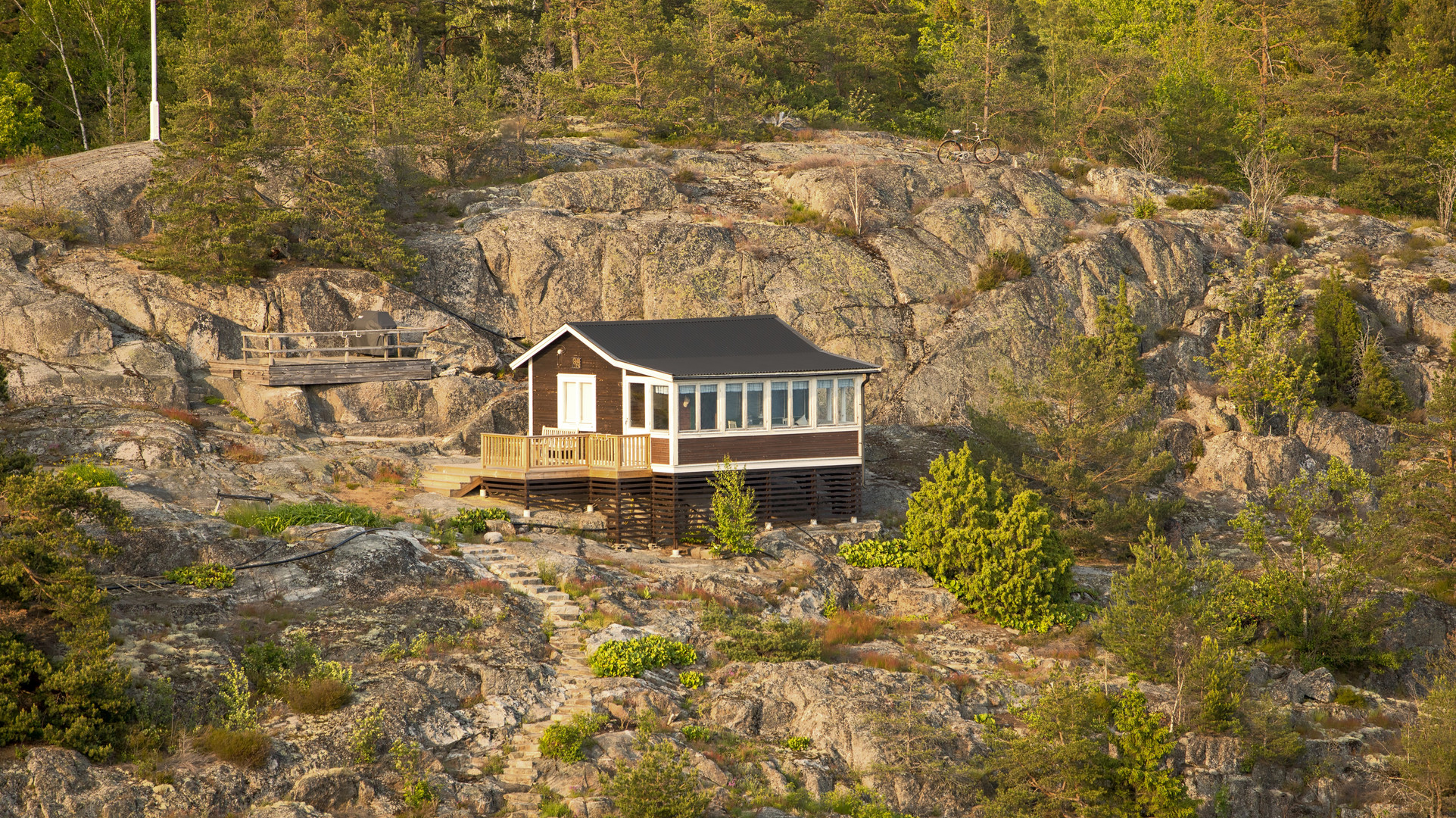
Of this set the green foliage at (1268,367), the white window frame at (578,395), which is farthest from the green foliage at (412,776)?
the green foliage at (1268,367)

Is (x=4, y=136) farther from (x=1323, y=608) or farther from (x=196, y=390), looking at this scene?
(x=1323, y=608)

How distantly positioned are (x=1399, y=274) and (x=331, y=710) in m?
44.4

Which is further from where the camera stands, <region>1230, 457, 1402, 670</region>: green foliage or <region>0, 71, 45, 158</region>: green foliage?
<region>0, 71, 45, 158</region>: green foliage

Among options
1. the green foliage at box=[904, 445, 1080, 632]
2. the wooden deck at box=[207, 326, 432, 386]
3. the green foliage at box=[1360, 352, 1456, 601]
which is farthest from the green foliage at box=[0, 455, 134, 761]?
the green foliage at box=[1360, 352, 1456, 601]

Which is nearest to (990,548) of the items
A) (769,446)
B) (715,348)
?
(769,446)

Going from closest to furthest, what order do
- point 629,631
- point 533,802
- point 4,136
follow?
point 533,802
point 629,631
point 4,136

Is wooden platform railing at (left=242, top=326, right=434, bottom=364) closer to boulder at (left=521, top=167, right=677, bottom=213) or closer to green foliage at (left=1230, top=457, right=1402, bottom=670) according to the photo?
boulder at (left=521, top=167, right=677, bottom=213)

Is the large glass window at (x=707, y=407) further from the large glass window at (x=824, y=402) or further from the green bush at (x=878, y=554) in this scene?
the green bush at (x=878, y=554)

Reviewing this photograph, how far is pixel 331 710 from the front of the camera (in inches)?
880

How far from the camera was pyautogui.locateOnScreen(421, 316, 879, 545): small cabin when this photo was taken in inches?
1293

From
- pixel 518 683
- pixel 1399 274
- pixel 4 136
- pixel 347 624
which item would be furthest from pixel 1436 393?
pixel 4 136

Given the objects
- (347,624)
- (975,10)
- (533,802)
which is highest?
(975,10)

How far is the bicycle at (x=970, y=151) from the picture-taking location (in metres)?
53.5

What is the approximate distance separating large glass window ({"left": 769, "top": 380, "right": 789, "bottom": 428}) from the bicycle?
21912mm
